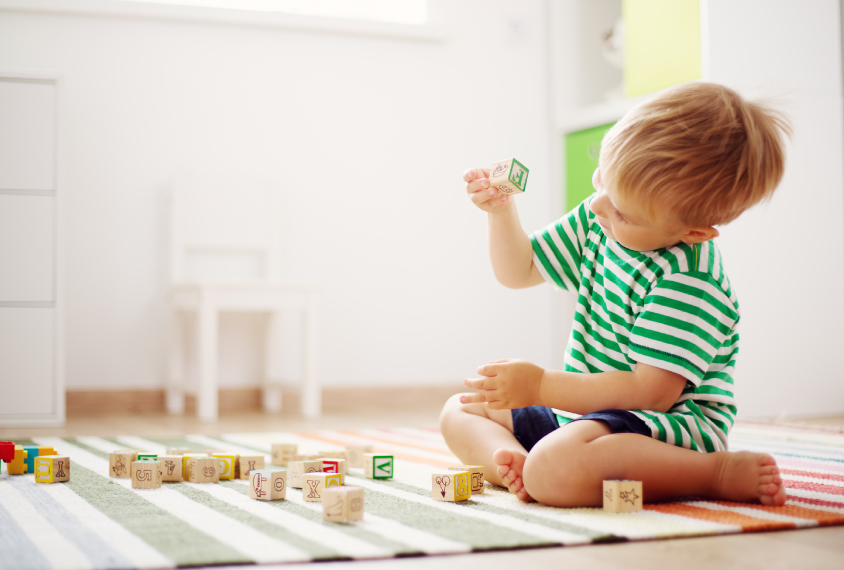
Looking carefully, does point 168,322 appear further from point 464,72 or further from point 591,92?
point 591,92

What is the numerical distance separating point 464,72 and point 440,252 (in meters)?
0.58

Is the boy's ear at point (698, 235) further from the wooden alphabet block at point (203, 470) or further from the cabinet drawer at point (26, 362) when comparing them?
the cabinet drawer at point (26, 362)

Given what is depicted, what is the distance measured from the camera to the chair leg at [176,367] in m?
2.32

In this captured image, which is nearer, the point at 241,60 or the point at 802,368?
the point at 802,368

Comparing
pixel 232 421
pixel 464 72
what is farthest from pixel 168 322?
pixel 464 72

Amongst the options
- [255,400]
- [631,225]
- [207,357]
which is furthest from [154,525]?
[255,400]

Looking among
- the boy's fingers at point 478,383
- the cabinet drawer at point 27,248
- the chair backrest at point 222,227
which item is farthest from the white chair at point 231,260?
the boy's fingers at point 478,383

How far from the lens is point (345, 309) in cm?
259

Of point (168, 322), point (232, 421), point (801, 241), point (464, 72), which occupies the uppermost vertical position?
point (464, 72)

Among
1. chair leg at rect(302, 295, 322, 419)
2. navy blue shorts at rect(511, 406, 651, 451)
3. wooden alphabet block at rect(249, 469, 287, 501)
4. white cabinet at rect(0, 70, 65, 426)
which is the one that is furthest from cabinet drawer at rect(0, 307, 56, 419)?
navy blue shorts at rect(511, 406, 651, 451)

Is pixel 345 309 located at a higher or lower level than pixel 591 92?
lower

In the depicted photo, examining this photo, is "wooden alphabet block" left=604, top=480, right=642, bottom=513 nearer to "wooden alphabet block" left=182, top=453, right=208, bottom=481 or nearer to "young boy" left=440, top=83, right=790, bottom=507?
"young boy" left=440, top=83, right=790, bottom=507

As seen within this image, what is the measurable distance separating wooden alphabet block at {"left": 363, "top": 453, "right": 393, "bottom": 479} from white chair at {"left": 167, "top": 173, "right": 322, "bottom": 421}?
1.07 m

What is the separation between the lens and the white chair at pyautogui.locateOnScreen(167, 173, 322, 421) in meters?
2.21
